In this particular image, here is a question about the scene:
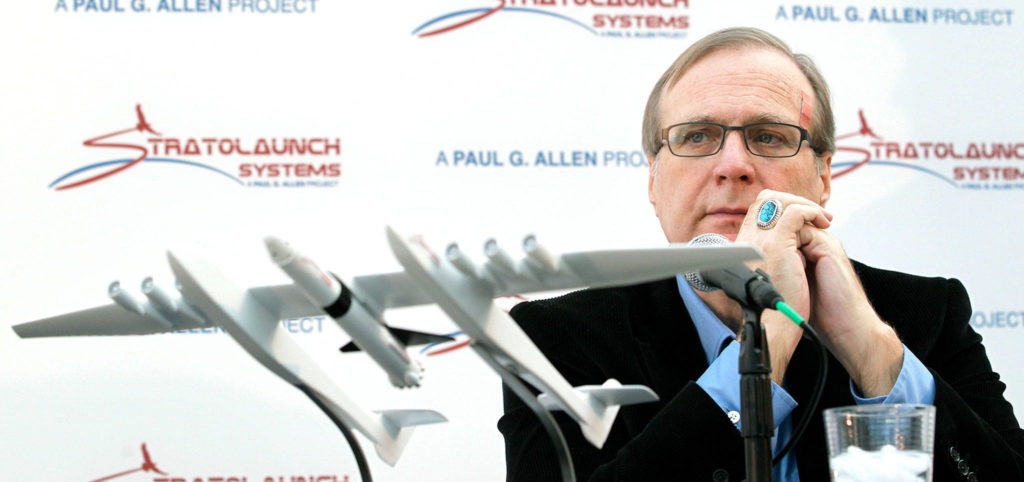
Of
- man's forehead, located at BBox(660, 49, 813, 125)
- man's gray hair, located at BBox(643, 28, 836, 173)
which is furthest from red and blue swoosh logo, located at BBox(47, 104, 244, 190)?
man's forehead, located at BBox(660, 49, 813, 125)

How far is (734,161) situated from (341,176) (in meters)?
1.36

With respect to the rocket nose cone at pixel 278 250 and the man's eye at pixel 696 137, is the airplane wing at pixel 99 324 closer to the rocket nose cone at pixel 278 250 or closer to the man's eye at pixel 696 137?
the rocket nose cone at pixel 278 250

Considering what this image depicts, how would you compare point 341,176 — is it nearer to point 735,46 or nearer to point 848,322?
point 735,46

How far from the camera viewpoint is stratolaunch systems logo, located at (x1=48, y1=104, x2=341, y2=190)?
3.00 metres

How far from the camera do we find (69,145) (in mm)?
3012

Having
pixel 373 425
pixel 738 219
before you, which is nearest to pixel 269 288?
pixel 373 425

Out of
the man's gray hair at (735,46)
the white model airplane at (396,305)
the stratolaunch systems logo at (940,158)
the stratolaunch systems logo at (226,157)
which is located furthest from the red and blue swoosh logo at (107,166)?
the stratolaunch systems logo at (940,158)

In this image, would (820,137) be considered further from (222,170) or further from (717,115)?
(222,170)

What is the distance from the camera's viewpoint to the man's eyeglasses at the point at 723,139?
6.94ft

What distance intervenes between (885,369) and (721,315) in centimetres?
42

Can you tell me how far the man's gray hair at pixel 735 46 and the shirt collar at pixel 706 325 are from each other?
1.12 ft

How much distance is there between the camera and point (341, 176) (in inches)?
119

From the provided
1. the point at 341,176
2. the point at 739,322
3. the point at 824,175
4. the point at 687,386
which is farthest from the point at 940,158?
the point at 687,386

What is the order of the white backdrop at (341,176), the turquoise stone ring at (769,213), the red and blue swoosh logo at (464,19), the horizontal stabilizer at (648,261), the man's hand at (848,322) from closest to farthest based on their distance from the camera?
the horizontal stabilizer at (648,261)
the man's hand at (848,322)
the turquoise stone ring at (769,213)
the white backdrop at (341,176)
the red and blue swoosh logo at (464,19)
